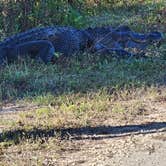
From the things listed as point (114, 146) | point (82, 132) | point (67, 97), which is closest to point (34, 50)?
point (67, 97)

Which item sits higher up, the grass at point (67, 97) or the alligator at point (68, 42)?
the alligator at point (68, 42)

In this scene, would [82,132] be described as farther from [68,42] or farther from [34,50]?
[68,42]

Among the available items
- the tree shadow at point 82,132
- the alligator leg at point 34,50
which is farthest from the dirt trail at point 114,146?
the alligator leg at point 34,50

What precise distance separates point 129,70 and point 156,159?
119 inches

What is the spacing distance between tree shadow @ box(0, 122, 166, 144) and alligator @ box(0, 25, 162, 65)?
115 inches

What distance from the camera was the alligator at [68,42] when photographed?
8.38 metres

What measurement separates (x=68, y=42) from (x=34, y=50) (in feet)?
1.77

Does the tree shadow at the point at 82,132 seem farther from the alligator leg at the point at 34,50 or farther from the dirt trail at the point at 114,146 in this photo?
the alligator leg at the point at 34,50

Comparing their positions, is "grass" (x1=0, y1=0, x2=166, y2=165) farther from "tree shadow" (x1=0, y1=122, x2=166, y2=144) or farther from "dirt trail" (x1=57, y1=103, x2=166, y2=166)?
"dirt trail" (x1=57, y1=103, x2=166, y2=166)

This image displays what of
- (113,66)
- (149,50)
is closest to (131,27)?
(149,50)

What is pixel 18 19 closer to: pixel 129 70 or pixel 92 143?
pixel 129 70

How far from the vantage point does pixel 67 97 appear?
20.4ft

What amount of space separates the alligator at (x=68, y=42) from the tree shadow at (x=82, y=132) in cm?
292

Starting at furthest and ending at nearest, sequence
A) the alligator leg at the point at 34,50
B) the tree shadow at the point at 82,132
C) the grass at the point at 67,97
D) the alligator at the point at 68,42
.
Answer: the alligator at the point at 68,42, the alligator leg at the point at 34,50, the tree shadow at the point at 82,132, the grass at the point at 67,97
